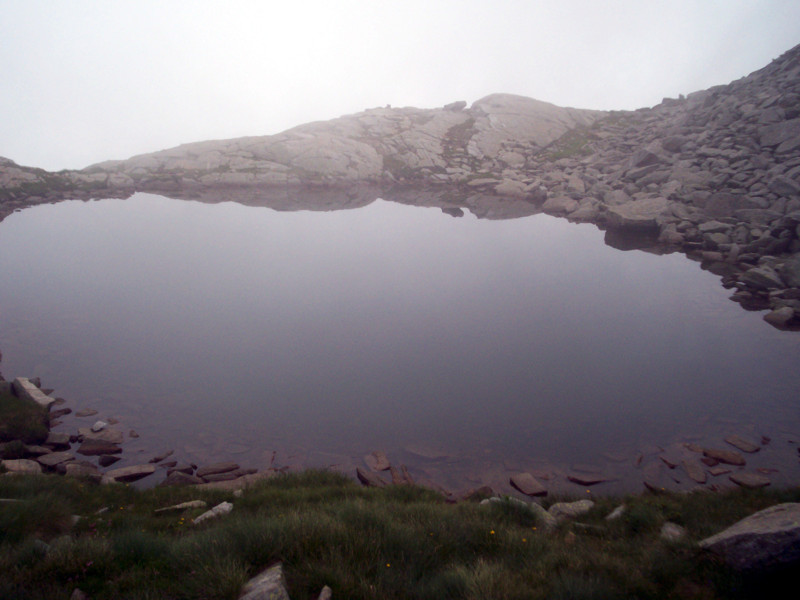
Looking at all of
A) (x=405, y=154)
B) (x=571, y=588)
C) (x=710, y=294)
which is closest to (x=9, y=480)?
(x=571, y=588)

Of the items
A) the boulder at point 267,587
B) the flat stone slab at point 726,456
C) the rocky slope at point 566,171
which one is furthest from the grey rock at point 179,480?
the rocky slope at point 566,171

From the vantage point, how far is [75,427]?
13281 mm

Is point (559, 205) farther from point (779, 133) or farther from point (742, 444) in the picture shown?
point (742, 444)

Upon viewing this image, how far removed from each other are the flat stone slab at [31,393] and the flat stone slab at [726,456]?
2018 cm

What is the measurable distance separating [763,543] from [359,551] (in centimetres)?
530

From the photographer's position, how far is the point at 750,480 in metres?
11.0

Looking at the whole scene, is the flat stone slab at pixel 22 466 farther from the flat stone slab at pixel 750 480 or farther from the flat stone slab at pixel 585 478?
the flat stone slab at pixel 750 480

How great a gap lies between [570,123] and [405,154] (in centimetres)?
2971

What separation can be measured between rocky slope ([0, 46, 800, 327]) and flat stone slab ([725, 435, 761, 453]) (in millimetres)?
9720

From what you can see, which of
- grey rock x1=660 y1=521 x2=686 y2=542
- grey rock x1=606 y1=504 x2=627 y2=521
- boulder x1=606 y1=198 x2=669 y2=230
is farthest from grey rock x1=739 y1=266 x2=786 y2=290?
grey rock x1=660 y1=521 x2=686 y2=542

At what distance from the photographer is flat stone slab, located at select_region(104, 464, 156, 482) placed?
36.6 ft

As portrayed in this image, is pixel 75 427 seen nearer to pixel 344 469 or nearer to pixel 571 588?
pixel 344 469

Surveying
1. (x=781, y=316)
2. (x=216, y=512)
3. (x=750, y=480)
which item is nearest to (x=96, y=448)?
(x=216, y=512)

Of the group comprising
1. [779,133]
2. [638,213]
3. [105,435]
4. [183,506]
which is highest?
[779,133]
